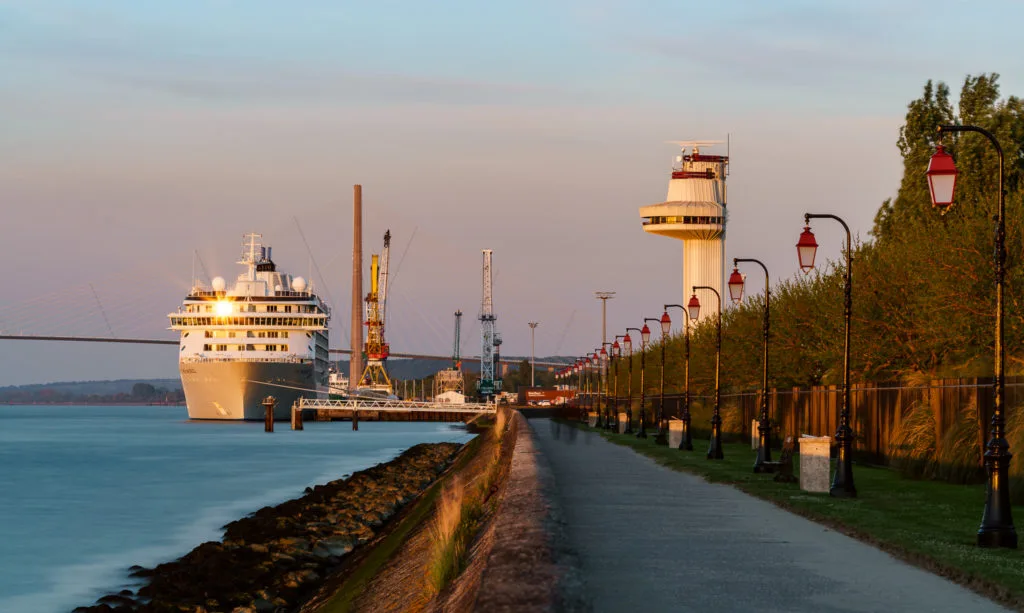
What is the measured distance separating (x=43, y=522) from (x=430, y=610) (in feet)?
122

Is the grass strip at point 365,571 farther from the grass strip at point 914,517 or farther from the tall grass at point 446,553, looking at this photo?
the grass strip at point 914,517

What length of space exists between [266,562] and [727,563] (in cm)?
1371

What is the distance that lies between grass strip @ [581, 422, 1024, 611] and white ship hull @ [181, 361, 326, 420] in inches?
4606

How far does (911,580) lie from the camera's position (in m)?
13.0

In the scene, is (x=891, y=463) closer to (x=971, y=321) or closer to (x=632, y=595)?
(x=971, y=321)

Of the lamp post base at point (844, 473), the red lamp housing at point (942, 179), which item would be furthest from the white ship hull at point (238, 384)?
the red lamp housing at point (942, 179)

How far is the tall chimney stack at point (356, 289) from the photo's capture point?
177m

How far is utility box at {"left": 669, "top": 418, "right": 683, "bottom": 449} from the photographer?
47.6 meters

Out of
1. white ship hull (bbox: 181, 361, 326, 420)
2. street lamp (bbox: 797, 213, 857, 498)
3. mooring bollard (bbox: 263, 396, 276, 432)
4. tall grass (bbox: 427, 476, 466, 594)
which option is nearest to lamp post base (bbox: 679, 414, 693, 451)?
street lamp (bbox: 797, 213, 857, 498)

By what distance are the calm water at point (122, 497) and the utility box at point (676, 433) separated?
15.5m

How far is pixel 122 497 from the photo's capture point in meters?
56.2

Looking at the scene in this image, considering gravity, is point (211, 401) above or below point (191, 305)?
below

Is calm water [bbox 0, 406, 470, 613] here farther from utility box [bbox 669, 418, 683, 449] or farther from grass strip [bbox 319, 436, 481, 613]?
utility box [bbox 669, 418, 683, 449]

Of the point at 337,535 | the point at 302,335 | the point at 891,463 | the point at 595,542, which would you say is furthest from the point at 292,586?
the point at 302,335
